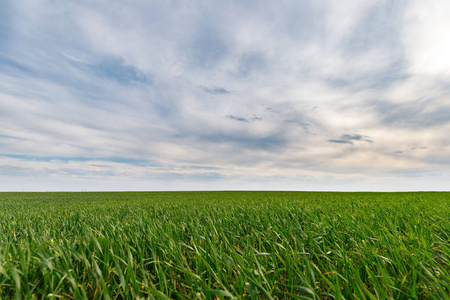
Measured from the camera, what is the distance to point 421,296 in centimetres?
176

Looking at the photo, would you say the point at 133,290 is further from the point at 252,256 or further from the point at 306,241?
the point at 306,241

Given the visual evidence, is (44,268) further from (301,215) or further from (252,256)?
(301,215)

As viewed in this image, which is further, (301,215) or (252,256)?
(301,215)

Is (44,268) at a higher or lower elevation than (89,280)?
higher

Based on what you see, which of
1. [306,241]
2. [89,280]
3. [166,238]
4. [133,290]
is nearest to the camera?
[133,290]

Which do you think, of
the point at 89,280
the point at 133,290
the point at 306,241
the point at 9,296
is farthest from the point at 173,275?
the point at 306,241

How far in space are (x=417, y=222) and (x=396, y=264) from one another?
277 centimetres

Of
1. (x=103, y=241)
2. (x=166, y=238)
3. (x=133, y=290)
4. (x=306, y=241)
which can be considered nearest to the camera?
(x=133, y=290)

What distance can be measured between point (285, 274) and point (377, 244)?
1.43 m

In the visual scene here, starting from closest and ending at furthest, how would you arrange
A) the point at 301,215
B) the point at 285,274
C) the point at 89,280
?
the point at 89,280 → the point at 285,274 → the point at 301,215

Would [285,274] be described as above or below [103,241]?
below

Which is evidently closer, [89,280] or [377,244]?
[89,280]

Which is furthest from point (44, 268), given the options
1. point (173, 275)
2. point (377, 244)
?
point (377, 244)

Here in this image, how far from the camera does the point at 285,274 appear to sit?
82.4 inches
